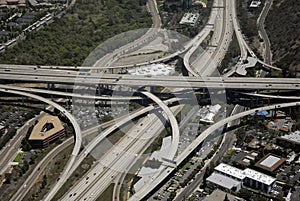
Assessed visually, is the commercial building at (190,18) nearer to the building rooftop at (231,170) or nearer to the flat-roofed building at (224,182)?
the building rooftop at (231,170)

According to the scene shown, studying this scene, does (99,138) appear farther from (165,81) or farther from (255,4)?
(255,4)

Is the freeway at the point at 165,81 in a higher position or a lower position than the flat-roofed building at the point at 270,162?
higher

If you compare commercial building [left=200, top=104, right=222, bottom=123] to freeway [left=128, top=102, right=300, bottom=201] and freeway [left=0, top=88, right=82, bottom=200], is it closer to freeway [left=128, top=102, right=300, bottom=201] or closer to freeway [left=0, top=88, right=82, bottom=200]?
freeway [left=128, top=102, right=300, bottom=201]

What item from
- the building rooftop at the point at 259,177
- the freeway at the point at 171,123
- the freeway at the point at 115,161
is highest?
the freeway at the point at 171,123

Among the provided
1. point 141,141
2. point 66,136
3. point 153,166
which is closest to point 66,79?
point 66,136

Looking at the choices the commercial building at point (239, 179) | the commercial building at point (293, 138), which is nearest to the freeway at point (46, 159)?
the commercial building at point (239, 179)

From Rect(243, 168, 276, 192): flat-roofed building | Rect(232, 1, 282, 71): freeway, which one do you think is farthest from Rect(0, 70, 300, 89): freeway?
Rect(243, 168, 276, 192): flat-roofed building
